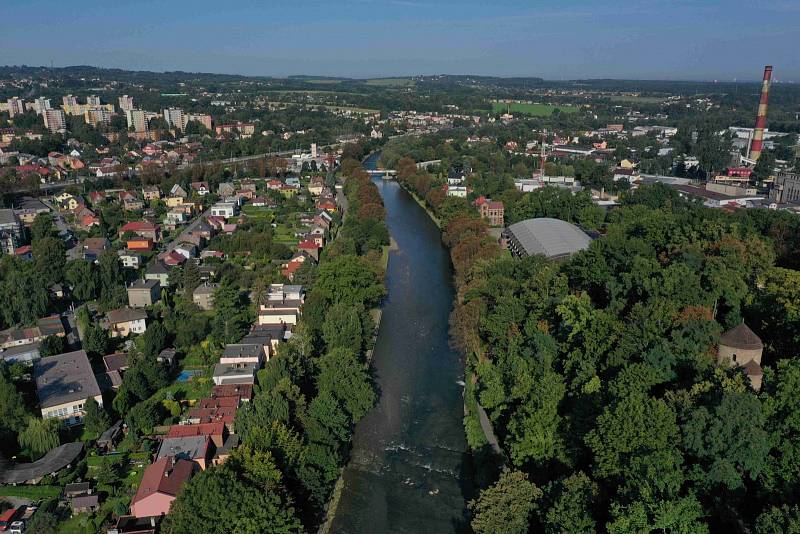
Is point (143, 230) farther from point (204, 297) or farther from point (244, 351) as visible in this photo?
point (244, 351)

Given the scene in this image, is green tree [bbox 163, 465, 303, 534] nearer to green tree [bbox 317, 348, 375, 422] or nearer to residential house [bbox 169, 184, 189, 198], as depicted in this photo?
green tree [bbox 317, 348, 375, 422]

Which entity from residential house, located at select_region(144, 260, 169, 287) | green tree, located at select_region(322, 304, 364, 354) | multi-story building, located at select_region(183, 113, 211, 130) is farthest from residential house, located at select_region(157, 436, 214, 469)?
multi-story building, located at select_region(183, 113, 211, 130)

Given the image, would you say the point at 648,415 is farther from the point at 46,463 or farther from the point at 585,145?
the point at 585,145

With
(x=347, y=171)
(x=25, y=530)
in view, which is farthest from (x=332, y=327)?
(x=347, y=171)

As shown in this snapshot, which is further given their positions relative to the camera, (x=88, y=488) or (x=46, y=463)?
(x=46, y=463)

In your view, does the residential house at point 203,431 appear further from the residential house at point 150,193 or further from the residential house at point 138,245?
the residential house at point 150,193
